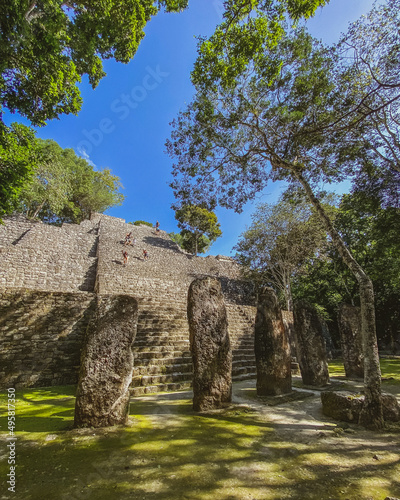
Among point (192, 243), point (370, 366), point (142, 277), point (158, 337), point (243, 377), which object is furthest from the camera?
point (192, 243)

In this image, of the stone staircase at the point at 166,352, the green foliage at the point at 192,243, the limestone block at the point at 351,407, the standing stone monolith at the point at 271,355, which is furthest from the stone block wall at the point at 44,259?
the green foliage at the point at 192,243

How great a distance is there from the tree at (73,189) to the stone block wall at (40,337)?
15429 mm

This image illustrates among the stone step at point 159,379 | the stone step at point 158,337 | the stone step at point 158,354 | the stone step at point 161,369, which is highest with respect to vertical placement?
the stone step at point 158,337

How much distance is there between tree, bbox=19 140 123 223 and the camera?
794 inches

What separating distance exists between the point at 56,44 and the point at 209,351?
788 cm

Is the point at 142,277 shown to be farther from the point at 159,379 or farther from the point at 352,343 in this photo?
the point at 352,343

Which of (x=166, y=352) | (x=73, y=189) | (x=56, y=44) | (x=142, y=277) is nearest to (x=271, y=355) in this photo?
(x=166, y=352)

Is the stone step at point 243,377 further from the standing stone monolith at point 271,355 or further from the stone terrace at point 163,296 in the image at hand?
the standing stone monolith at point 271,355

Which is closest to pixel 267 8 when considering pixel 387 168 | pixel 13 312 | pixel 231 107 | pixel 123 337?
pixel 231 107

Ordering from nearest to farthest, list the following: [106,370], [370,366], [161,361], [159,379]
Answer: [106,370]
[370,366]
[159,379]
[161,361]

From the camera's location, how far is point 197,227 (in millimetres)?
28438

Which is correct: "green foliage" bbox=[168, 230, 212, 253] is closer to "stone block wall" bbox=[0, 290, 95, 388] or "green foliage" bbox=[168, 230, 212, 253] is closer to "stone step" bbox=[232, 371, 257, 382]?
"stone block wall" bbox=[0, 290, 95, 388]

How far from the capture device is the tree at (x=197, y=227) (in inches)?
1077

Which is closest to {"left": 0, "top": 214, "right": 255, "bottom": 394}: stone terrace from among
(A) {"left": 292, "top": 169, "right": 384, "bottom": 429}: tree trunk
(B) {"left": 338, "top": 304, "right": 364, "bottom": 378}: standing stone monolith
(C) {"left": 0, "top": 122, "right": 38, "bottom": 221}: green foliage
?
(B) {"left": 338, "top": 304, "right": 364, "bottom": 378}: standing stone monolith
